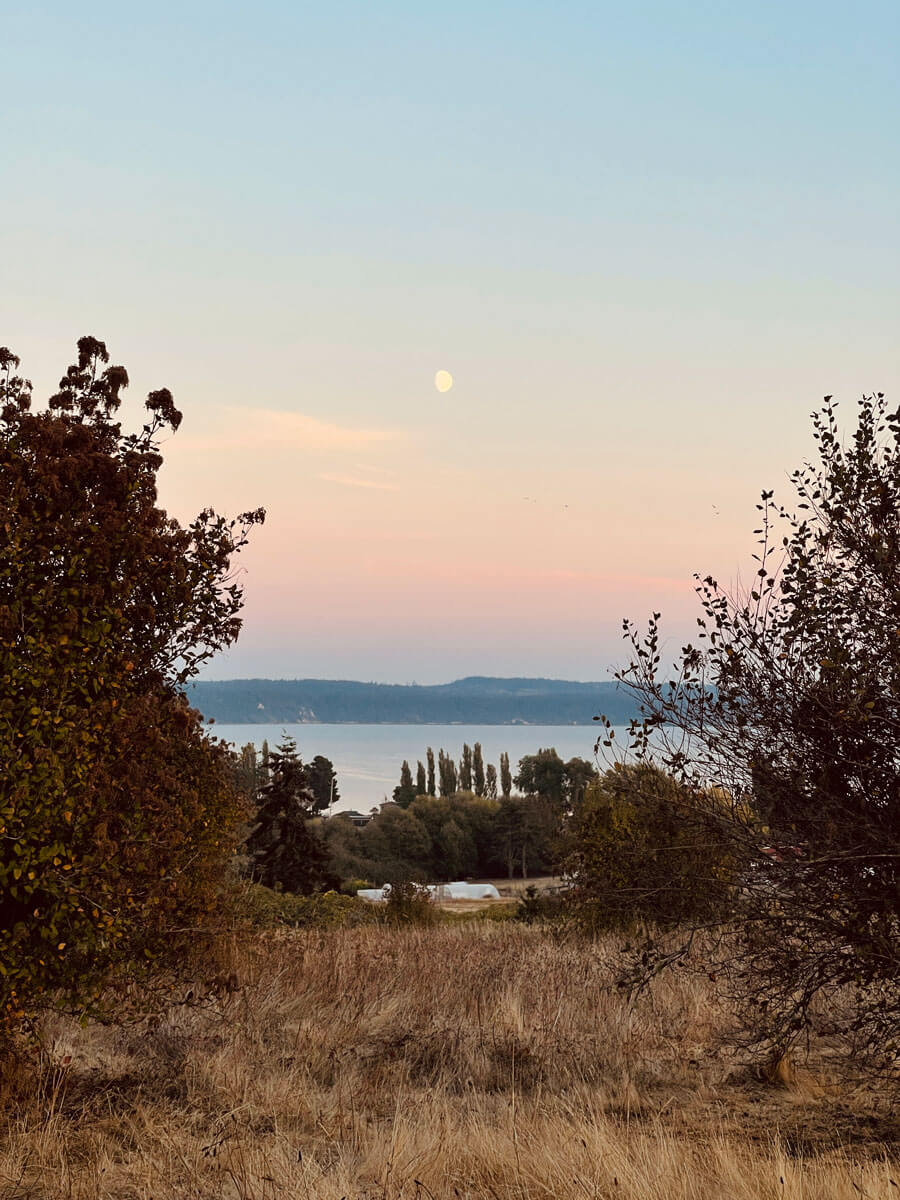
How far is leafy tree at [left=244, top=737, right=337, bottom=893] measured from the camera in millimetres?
31547

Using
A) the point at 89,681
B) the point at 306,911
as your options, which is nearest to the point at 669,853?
the point at 89,681

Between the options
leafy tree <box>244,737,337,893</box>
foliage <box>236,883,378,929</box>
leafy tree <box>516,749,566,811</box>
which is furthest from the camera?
leafy tree <box>516,749,566,811</box>

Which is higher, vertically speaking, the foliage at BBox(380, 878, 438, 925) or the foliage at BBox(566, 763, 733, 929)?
the foliage at BBox(566, 763, 733, 929)

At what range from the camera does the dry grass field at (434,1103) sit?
5.40m

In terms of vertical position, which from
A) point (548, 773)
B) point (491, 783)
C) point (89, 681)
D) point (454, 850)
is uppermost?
point (89, 681)

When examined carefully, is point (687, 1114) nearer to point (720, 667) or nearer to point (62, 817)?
point (720, 667)

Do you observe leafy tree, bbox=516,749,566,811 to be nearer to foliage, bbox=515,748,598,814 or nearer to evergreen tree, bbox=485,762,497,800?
foliage, bbox=515,748,598,814

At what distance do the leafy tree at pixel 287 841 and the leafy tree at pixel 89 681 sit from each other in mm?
23945

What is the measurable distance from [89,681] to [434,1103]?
3.79 meters

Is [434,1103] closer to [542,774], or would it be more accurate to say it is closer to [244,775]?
[244,775]

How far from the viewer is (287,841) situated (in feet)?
107

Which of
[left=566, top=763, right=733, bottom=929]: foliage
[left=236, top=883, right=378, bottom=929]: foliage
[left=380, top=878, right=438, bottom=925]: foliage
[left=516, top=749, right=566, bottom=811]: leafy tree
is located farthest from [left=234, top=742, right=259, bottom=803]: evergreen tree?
[left=516, top=749, right=566, bottom=811]: leafy tree

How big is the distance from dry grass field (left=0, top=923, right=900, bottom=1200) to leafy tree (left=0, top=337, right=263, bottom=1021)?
3.63 ft

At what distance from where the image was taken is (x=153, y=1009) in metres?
7.62
